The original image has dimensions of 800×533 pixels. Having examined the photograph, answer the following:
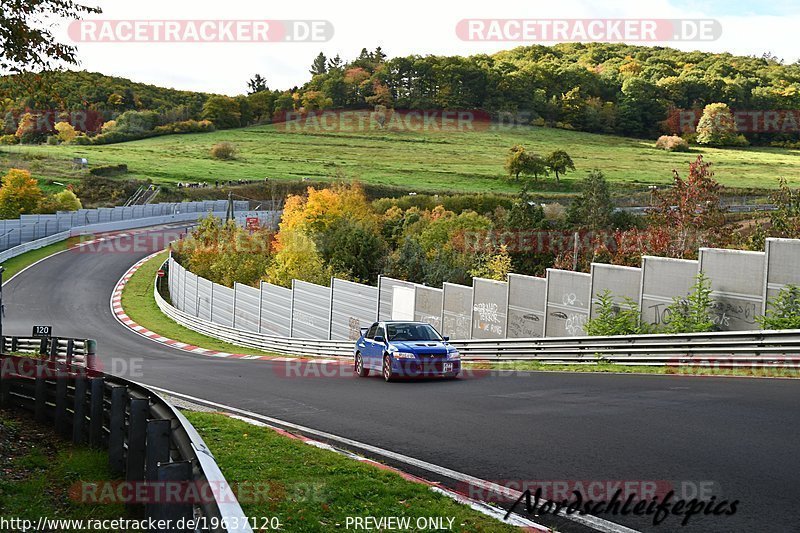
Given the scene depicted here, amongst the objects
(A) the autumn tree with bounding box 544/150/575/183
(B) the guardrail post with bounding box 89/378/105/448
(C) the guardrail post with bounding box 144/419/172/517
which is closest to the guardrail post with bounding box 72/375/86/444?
(B) the guardrail post with bounding box 89/378/105/448

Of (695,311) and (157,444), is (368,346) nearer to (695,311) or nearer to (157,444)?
(695,311)

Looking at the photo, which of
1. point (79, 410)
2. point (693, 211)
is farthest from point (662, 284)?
point (693, 211)

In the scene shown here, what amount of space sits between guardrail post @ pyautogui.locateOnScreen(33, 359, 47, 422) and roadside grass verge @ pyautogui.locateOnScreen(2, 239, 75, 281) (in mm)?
50196

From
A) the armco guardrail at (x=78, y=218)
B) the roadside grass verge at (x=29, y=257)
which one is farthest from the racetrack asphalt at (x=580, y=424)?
the armco guardrail at (x=78, y=218)

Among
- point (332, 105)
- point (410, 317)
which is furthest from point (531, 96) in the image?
point (410, 317)

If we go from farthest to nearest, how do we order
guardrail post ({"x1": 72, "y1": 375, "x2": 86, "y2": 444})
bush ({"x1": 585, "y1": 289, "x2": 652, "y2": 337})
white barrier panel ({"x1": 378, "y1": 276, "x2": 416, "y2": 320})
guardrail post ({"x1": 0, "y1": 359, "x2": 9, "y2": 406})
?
white barrier panel ({"x1": 378, "y1": 276, "x2": 416, "y2": 320}) → bush ({"x1": 585, "y1": 289, "x2": 652, "y2": 337}) → guardrail post ({"x1": 0, "y1": 359, "x2": 9, "y2": 406}) → guardrail post ({"x1": 72, "y1": 375, "x2": 86, "y2": 444})

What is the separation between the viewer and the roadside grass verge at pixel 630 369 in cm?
1680

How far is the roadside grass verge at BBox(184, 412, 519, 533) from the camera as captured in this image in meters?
7.61

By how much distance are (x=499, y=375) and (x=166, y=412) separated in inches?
495

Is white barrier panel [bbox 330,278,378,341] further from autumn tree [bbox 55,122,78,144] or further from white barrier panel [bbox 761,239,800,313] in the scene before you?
autumn tree [bbox 55,122,78,144]

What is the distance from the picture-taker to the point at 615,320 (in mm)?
22016

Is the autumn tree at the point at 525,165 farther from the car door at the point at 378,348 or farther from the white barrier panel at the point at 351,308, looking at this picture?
the car door at the point at 378,348

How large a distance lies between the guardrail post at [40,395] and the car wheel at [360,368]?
9761mm

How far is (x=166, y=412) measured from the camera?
8.73 metres
